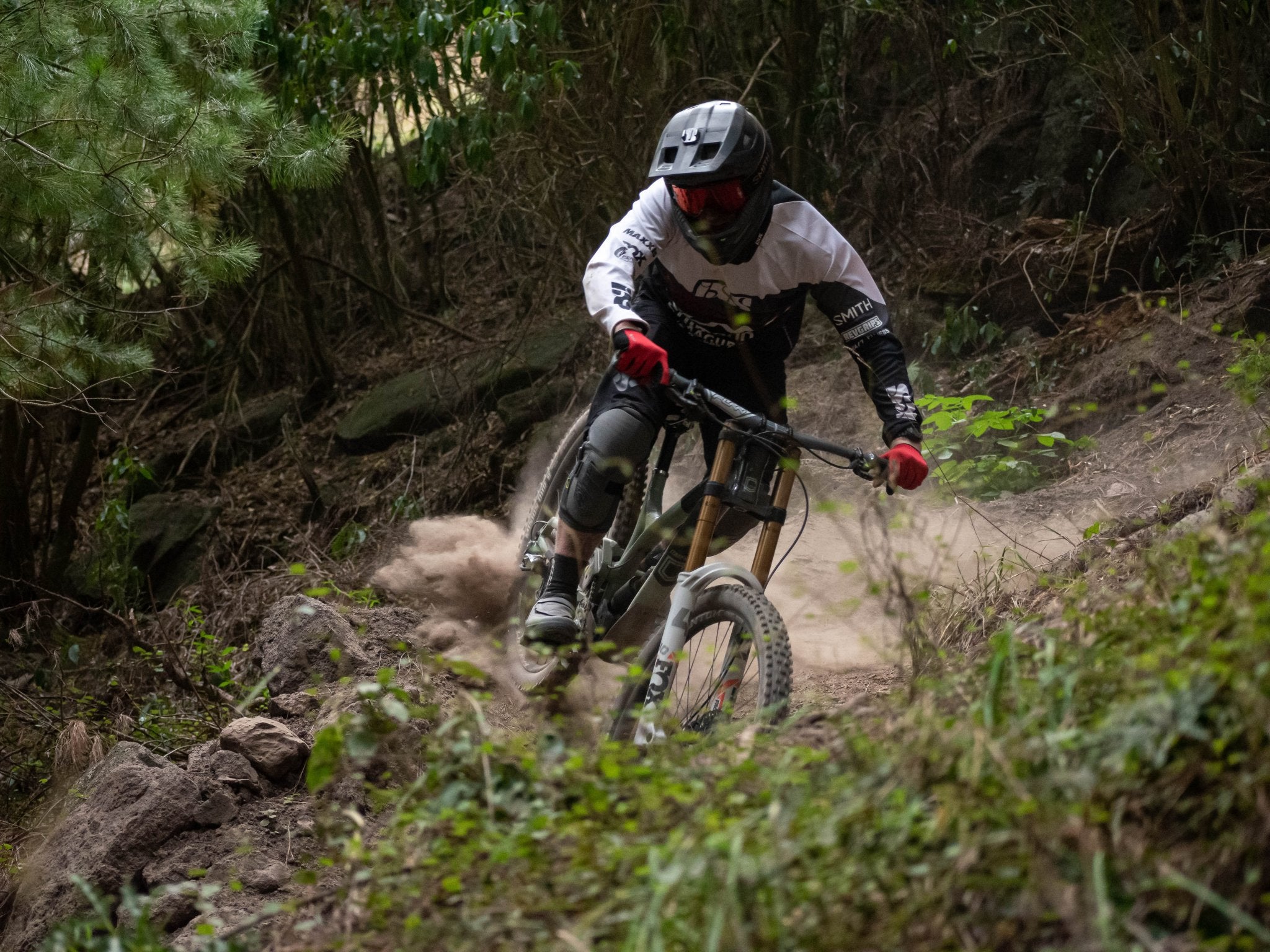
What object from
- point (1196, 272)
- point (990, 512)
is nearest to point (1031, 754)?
point (990, 512)

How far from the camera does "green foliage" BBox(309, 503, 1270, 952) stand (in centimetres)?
189

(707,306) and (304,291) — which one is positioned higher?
(707,306)

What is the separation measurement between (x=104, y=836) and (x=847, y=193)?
7.47m

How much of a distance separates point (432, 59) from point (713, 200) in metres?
4.15

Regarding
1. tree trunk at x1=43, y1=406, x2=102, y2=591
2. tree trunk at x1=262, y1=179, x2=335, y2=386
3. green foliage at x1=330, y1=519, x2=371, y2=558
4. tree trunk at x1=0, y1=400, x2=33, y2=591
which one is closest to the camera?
green foliage at x1=330, y1=519, x2=371, y2=558

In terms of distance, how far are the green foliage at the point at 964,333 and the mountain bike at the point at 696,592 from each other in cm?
387

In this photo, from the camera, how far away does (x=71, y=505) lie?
32.0 ft

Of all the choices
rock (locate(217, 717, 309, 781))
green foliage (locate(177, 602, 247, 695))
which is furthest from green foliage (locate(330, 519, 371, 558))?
rock (locate(217, 717, 309, 781))

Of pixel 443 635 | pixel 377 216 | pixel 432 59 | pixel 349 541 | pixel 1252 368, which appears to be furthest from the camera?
pixel 377 216

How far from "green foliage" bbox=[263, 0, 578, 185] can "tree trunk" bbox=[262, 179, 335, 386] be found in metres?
2.19

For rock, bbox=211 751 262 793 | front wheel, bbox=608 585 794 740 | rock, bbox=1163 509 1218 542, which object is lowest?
rock, bbox=211 751 262 793

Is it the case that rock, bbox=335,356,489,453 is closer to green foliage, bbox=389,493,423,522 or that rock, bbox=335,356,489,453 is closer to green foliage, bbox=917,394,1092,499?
green foliage, bbox=389,493,423,522

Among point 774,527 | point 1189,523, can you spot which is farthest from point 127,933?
point 1189,523

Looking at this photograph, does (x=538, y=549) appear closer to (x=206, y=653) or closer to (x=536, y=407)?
(x=206, y=653)
